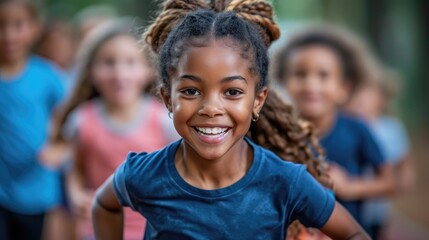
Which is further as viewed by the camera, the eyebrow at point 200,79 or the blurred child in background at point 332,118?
the blurred child in background at point 332,118

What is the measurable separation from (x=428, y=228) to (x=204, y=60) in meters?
8.12

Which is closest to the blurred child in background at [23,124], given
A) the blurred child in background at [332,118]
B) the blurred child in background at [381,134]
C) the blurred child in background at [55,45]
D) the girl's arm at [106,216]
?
the blurred child in background at [332,118]

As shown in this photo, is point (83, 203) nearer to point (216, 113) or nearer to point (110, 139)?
point (110, 139)

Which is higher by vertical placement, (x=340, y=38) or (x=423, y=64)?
(x=340, y=38)

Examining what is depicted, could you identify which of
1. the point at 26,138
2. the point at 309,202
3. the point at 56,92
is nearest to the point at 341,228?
the point at 309,202

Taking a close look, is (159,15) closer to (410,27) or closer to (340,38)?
(340,38)

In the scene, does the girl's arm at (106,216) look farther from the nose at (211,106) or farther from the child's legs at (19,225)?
the child's legs at (19,225)

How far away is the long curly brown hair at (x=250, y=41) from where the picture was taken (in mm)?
2932

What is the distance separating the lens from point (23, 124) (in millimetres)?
6258

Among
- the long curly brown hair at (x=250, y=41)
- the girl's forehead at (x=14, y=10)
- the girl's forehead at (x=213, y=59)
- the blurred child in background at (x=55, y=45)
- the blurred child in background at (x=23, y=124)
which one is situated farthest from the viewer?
the blurred child in background at (x=55, y=45)

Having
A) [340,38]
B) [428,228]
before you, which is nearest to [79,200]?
[340,38]

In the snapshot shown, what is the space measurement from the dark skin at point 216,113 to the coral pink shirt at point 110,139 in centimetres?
224

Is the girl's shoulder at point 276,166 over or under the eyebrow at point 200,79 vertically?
under

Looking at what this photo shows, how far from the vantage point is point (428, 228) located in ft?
34.1
